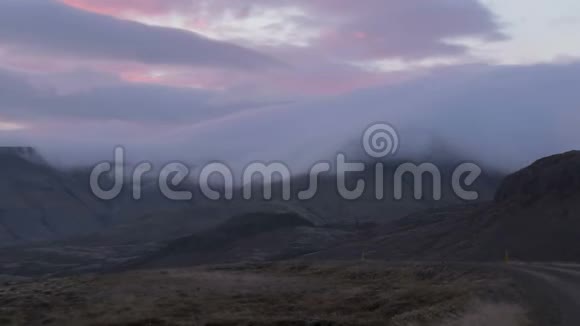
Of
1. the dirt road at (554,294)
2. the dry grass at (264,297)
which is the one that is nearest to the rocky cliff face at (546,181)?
the dry grass at (264,297)

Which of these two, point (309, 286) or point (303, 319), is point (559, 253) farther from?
point (303, 319)

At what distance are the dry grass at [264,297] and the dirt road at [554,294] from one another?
168 cm

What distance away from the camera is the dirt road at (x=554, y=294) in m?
26.8

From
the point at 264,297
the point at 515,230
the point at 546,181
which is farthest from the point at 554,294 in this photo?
the point at 546,181

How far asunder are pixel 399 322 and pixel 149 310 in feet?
49.7

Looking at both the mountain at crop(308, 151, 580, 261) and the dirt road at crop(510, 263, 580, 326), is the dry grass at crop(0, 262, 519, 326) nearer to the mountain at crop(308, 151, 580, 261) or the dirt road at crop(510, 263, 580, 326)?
the dirt road at crop(510, 263, 580, 326)

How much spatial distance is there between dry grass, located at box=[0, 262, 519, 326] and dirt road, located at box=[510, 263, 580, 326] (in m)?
1.68

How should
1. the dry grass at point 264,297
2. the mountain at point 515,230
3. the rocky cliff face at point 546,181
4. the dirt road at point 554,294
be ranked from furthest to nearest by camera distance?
the rocky cliff face at point 546,181 → the mountain at point 515,230 → the dry grass at point 264,297 → the dirt road at point 554,294

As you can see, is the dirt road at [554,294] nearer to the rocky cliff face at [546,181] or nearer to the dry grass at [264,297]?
the dry grass at [264,297]

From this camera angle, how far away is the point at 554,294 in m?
33.0

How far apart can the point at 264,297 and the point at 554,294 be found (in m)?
14.6

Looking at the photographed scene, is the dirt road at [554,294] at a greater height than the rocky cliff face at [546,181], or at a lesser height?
lesser

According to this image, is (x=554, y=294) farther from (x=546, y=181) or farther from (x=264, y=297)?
(x=546, y=181)

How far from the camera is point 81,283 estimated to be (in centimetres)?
4862
